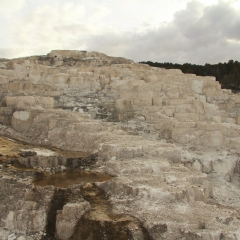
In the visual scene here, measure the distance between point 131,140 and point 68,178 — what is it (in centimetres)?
386

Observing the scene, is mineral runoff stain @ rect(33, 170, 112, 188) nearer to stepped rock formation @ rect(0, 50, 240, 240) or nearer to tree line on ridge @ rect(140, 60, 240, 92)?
stepped rock formation @ rect(0, 50, 240, 240)

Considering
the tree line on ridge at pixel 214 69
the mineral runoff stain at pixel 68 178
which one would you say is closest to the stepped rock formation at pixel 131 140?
the mineral runoff stain at pixel 68 178

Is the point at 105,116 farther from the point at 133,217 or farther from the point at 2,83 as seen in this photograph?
the point at 133,217

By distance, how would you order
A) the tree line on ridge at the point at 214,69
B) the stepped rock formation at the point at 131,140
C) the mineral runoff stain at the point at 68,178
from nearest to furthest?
the stepped rock formation at the point at 131,140, the mineral runoff stain at the point at 68,178, the tree line on ridge at the point at 214,69

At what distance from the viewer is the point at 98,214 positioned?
839cm

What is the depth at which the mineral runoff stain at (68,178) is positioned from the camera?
1036cm

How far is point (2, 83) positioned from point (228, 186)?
15.8 meters

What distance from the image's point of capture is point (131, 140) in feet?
45.8

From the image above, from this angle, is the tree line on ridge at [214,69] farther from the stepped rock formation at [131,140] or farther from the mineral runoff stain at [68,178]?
the mineral runoff stain at [68,178]

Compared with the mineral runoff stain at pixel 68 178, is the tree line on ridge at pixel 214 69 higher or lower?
higher

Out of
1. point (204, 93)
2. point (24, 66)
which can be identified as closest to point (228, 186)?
point (204, 93)

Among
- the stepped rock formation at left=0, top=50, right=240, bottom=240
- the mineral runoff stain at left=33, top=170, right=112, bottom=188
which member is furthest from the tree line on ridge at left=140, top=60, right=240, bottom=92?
the mineral runoff stain at left=33, top=170, right=112, bottom=188

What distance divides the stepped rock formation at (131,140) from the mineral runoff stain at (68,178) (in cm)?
43

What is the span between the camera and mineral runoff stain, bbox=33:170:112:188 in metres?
10.4
